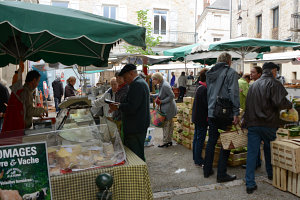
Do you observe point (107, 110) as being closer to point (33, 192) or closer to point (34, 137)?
point (34, 137)

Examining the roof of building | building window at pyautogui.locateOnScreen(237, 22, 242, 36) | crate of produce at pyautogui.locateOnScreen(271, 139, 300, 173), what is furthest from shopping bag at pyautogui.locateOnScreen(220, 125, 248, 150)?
the roof of building

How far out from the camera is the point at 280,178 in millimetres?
4312

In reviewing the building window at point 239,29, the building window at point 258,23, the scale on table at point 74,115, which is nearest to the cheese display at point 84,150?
the scale on table at point 74,115

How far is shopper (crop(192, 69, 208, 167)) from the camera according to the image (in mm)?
5125

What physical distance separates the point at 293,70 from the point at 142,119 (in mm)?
19447

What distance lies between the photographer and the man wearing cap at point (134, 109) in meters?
3.83

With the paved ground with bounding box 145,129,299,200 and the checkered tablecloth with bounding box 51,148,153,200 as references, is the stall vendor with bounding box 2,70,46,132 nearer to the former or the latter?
the checkered tablecloth with bounding box 51,148,153,200

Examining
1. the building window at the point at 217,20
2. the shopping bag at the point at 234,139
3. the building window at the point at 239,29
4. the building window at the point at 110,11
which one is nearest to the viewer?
the shopping bag at the point at 234,139

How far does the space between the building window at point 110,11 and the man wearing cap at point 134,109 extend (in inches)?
854

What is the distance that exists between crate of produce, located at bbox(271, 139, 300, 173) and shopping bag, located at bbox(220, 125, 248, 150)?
46 cm

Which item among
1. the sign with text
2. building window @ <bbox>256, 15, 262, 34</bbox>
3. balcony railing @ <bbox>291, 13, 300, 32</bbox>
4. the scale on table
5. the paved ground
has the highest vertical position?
building window @ <bbox>256, 15, 262, 34</bbox>

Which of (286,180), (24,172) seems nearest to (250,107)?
(286,180)

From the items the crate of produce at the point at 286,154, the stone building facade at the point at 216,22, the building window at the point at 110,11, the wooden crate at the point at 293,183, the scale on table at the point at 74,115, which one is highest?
the stone building facade at the point at 216,22

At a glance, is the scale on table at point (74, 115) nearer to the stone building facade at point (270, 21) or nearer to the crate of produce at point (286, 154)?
the crate of produce at point (286, 154)
